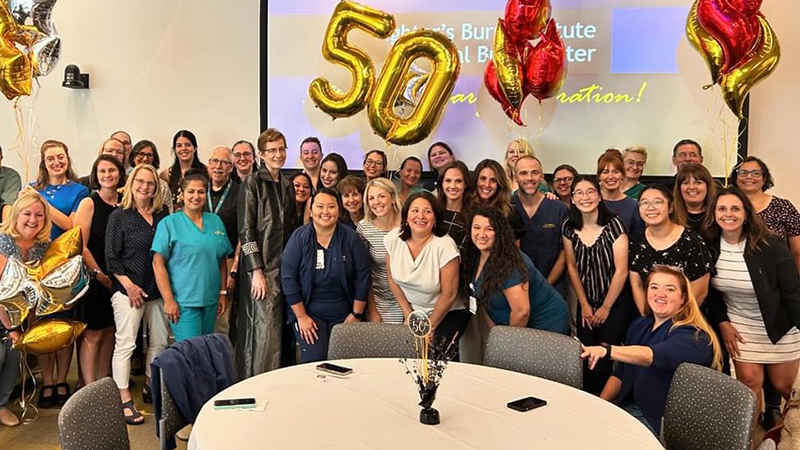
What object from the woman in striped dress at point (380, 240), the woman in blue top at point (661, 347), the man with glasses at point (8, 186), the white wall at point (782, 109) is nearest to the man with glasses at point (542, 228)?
the woman in striped dress at point (380, 240)

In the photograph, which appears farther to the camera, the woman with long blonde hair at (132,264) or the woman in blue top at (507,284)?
the woman with long blonde hair at (132,264)

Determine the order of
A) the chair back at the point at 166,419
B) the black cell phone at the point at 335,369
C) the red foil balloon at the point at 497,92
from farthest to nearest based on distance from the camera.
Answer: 1. the red foil balloon at the point at 497,92
2. the black cell phone at the point at 335,369
3. the chair back at the point at 166,419

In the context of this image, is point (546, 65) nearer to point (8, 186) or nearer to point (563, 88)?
point (563, 88)

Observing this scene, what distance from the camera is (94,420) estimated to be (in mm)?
2029

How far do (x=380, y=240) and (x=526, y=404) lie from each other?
1727 mm

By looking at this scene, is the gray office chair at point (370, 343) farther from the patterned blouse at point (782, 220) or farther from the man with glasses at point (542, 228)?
the patterned blouse at point (782, 220)

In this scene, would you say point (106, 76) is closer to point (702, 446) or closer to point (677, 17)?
point (677, 17)

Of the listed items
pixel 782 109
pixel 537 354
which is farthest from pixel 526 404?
pixel 782 109

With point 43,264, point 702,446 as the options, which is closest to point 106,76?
point 43,264

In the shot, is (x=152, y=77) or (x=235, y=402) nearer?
(x=235, y=402)

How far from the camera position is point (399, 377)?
2514mm

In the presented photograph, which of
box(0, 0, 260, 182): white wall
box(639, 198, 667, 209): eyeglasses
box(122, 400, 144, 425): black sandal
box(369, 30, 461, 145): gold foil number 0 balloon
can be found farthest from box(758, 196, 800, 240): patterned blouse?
box(0, 0, 260, 182): white wall

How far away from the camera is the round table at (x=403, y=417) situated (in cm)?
190

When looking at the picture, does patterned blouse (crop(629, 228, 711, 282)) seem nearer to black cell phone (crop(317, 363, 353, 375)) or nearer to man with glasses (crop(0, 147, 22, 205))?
black cell phone (crop(317, 363, 353, 375))
